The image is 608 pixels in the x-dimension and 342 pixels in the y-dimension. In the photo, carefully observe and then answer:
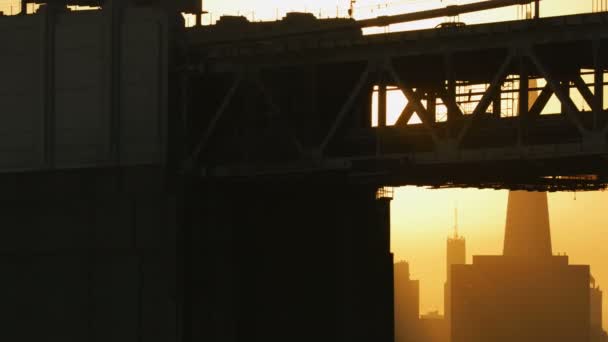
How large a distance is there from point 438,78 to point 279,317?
1534 cm

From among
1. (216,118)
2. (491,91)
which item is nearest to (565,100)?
(491,91)

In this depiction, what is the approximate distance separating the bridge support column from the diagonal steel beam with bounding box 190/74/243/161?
1.88 metres

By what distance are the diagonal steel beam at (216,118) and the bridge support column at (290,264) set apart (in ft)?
6.17

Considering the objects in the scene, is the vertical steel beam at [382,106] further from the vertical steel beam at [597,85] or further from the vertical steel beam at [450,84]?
the vertical steel beam at [597,85]

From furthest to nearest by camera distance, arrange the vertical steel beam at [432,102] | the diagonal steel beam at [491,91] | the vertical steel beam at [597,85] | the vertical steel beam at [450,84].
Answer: the vertical steel beam at [432,102], the vertical steel beam at [450,84], the diagonal steel beam at [491,91], the vertical steel beam at [597,85]

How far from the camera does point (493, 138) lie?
8538 cm

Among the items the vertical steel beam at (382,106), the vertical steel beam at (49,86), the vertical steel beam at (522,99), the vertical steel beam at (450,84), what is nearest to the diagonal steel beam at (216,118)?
the vertical steel beam at (382,106)

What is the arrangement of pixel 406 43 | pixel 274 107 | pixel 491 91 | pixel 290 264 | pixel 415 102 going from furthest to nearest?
pixel 290 264
pixel 274 107
pixel 415 102
pixel 406 43
pixel 491 91

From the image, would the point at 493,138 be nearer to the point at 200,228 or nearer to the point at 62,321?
the point at 200,228

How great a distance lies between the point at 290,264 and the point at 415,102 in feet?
55.7

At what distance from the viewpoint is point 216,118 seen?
86.8m

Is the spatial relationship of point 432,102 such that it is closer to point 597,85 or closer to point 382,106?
point 382,106

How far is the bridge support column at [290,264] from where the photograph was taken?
292ft


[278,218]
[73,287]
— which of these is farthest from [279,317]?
[73,287]
